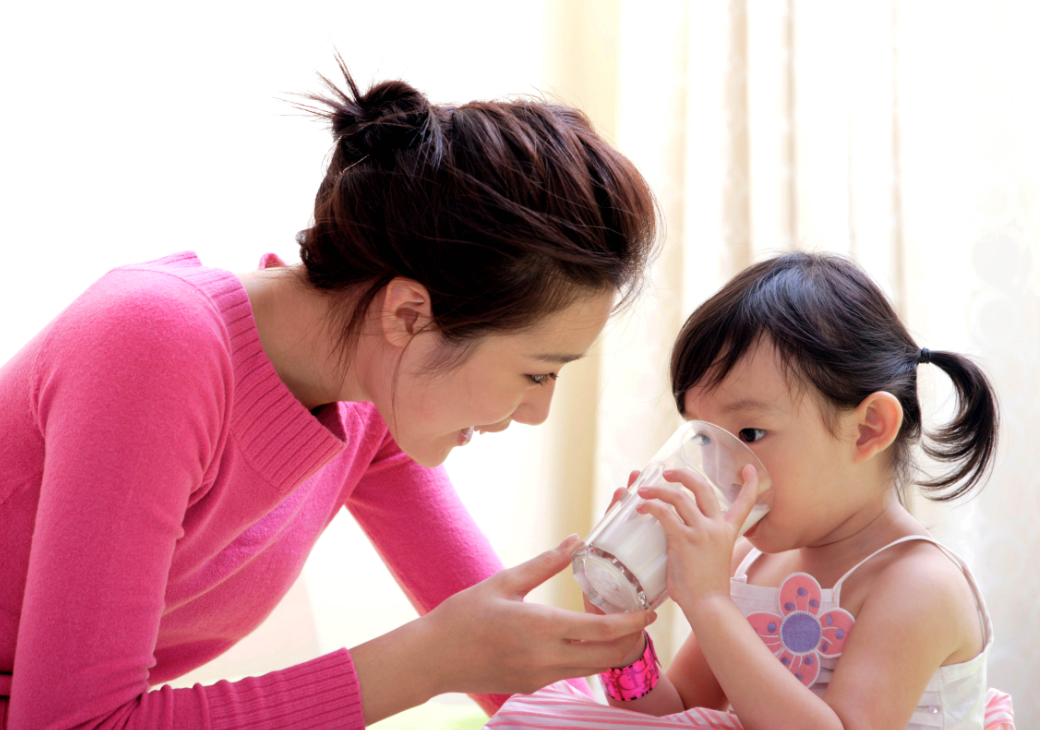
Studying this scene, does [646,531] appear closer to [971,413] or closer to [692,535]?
[692,535]

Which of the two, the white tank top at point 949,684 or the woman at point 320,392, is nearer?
the woman at point 320,392

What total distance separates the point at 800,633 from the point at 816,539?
13cm

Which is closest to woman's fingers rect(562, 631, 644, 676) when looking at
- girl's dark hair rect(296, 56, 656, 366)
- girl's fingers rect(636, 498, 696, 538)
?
girl's fingers rect(636, 498, 696, 538)

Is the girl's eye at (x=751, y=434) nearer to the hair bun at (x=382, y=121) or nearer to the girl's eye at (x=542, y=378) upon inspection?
the girl's eye at (x=542, y=378)

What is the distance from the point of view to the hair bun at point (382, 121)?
93 cm

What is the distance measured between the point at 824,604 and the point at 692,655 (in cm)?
23

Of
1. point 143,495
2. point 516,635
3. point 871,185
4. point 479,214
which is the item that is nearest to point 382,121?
point 479,214

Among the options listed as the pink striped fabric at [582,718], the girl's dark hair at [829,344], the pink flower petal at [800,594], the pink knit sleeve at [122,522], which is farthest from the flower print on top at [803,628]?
the pink knit sleeve at [122,522]

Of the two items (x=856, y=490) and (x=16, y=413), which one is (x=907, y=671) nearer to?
(x=856, y=490)

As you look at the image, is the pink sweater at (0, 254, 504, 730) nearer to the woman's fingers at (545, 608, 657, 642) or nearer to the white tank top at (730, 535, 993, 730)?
the woman's fingers at (545, 608, 657, 642)

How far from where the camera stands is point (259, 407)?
967mm

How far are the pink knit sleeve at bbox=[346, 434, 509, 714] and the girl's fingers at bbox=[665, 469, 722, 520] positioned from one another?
0.42m

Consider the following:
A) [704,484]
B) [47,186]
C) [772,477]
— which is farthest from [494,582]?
[47,186]

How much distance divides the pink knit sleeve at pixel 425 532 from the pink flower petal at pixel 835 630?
18.2 inches
